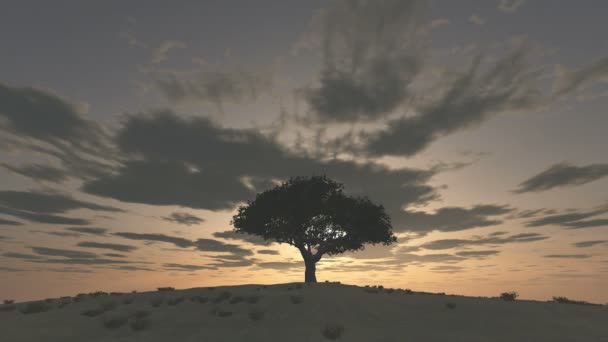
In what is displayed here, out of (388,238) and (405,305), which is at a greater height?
(388,238)

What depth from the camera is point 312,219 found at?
53531 mm

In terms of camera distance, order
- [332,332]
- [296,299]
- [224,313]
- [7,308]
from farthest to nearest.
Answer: [7,308] → [296,299] → [224,313] → [332,332]

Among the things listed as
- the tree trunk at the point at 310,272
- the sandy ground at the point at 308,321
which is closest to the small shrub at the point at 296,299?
the sandy ground at the point at 308,321

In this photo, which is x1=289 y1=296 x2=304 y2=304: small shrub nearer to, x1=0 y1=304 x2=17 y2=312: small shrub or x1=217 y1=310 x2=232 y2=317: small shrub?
x1=217 y1=310 x2=232 y2=317: small shrub

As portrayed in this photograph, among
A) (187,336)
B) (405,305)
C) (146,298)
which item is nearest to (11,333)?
(187,336)

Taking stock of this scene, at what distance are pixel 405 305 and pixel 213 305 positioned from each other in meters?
12.6

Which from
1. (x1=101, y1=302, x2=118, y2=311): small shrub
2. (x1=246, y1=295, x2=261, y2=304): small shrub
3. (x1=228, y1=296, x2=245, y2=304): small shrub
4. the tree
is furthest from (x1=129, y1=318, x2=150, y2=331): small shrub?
the tree

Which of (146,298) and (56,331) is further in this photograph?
(146,298)

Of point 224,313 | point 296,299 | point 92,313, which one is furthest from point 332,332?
point 92,313

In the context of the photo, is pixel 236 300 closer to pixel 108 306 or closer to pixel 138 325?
pixel 138 325

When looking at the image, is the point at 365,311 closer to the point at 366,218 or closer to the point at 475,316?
the point at 475,316

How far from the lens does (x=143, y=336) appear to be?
60.6 feet

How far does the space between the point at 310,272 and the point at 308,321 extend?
32.8 m

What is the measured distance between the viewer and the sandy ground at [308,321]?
1814cm
